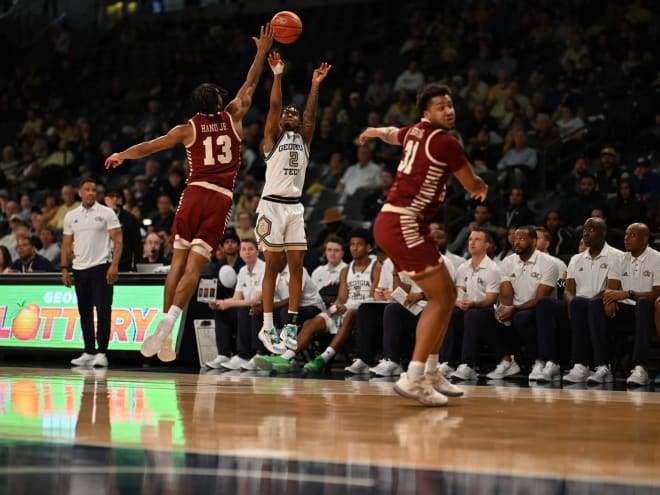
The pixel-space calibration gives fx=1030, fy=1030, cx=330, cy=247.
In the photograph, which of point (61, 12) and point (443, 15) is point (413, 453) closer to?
point (443, 15)

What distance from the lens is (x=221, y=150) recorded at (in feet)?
27.8

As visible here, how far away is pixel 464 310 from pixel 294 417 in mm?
4733

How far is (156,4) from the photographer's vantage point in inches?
979

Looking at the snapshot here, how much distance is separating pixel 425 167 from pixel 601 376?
12.4ft

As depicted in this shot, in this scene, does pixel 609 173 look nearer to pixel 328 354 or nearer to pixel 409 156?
pixel 328 354

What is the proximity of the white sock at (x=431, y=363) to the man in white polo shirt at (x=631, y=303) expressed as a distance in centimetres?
297

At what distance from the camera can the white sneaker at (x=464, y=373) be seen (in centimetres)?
975

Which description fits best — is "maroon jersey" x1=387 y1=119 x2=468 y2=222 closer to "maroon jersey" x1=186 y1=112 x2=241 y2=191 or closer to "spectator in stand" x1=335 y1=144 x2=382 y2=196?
"maroon jersey" x1=186 y1=112 x2=241 y2=191

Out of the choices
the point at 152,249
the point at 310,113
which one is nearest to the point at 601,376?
the point at 310,113

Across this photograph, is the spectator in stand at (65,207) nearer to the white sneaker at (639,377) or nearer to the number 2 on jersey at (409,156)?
the white sneaker at (639,377)

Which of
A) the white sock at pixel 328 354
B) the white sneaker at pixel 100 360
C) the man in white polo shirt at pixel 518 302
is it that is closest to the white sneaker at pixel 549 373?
the man in white polo shirt at pixel 518 302

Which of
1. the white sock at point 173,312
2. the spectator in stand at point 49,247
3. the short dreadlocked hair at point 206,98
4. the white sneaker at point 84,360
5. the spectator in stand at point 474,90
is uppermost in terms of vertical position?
the spectator in stand at point 474,90

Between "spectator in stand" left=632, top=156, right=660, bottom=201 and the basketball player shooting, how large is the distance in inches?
265

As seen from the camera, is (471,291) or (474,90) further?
(474,90)
